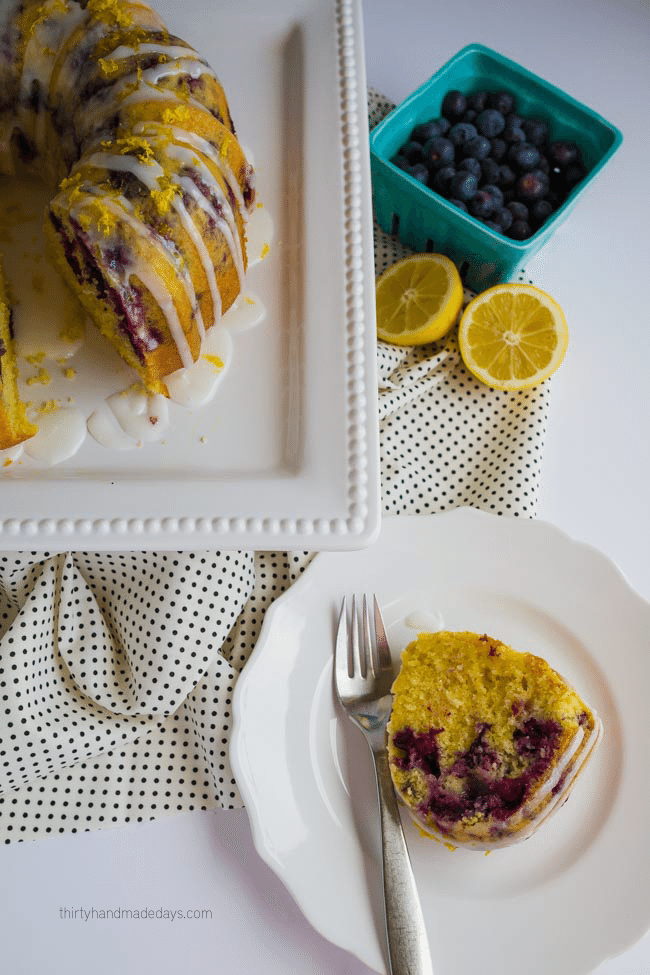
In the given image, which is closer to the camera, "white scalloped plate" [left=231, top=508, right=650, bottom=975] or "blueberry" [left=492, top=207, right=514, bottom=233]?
"white scalloped plate" [left=231, top=508, right=650, bottom=975]

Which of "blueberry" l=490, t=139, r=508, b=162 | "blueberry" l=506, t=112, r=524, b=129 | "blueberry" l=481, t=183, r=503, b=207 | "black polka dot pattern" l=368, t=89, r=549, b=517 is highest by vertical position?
"blueberry" l=506, t=112, r=524, b=129

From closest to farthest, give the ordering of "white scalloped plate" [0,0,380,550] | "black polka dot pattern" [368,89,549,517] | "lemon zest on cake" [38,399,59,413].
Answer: "white scalloped plate" [0,0,380,550], "lemon zest on cake" [38,399,59,413], "black polka dot pattern" [368,89,549,517]

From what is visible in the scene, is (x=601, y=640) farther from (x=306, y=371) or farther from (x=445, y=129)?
(x=445, y=129)

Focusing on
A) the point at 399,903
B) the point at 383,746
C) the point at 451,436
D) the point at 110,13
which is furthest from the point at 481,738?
the point at 110,13

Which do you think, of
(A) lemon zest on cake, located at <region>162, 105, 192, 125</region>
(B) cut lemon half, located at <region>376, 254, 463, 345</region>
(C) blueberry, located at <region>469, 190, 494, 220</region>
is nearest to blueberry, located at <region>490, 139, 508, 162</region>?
(C) blueberry, located at <region>469, 190, 494, 220</region>

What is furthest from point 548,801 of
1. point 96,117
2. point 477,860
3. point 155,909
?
point 96,117

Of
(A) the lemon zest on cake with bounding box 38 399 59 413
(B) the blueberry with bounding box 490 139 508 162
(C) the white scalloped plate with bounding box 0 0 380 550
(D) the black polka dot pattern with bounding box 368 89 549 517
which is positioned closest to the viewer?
(C) the white scalloped plate with bounding box 0 0 380 550

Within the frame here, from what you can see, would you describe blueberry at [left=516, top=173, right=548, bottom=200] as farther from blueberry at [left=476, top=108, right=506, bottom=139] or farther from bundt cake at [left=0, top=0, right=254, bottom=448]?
bundt cake at [left=0, top=0, right=254, bottom=448]
